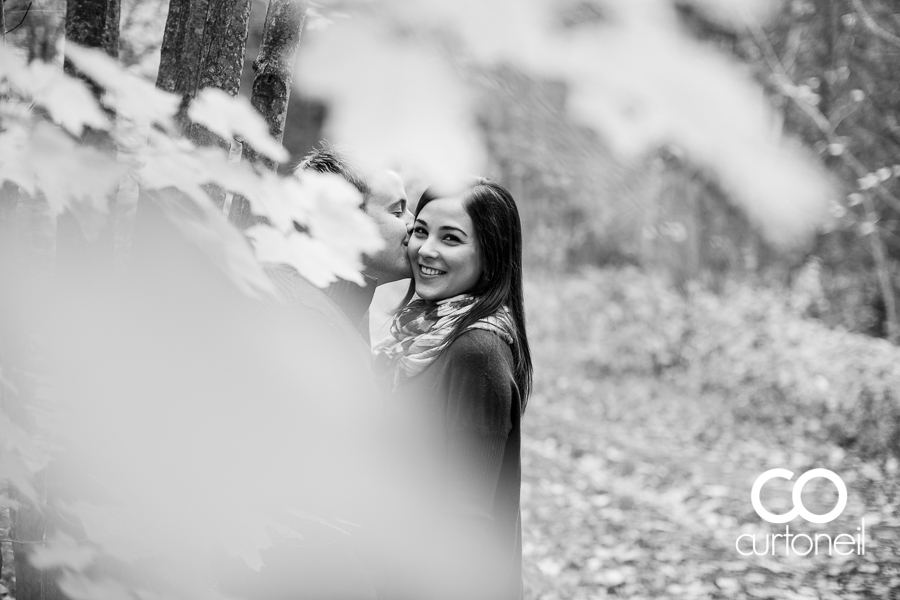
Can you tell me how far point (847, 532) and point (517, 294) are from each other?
4.04 meters

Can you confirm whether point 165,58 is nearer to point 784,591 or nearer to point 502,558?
point 502,558

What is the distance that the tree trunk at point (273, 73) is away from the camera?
1494 mm

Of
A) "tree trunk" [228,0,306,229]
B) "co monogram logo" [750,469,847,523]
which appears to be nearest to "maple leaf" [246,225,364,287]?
"tree trunk" [228,0,306,229]

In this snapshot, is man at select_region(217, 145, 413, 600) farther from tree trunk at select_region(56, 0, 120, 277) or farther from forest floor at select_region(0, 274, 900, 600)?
forest floor at select_region(0, 274, 900, 600)

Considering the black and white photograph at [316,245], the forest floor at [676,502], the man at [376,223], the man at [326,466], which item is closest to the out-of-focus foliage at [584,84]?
the black and white photograph at [316,245]

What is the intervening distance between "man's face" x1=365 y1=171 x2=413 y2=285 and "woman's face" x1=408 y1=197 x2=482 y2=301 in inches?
1.9

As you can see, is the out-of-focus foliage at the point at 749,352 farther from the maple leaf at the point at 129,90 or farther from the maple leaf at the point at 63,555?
the maple leaf at the point at 129,90

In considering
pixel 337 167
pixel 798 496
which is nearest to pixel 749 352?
pixel 798 496

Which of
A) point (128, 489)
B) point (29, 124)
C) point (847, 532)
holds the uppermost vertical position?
point (29, 124)

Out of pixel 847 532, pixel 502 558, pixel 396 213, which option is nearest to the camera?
pixel 502 558

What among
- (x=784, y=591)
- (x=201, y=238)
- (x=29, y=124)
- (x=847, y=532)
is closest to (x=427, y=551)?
(x=201, y=238)

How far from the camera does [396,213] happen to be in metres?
1.81

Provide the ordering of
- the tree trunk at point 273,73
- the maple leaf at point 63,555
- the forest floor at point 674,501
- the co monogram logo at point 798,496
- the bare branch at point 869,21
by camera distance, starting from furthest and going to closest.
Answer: the co monogram logo at point 798,496
the forest floor at point 674,501
the bare branch at point 869,21
the tree trunk at point 273,73
the maple leaf at point 63,555

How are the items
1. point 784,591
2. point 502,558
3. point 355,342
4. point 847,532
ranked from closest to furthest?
1. point 355,342
2. point 502,558
3. point 784,591
4. point 847,532
